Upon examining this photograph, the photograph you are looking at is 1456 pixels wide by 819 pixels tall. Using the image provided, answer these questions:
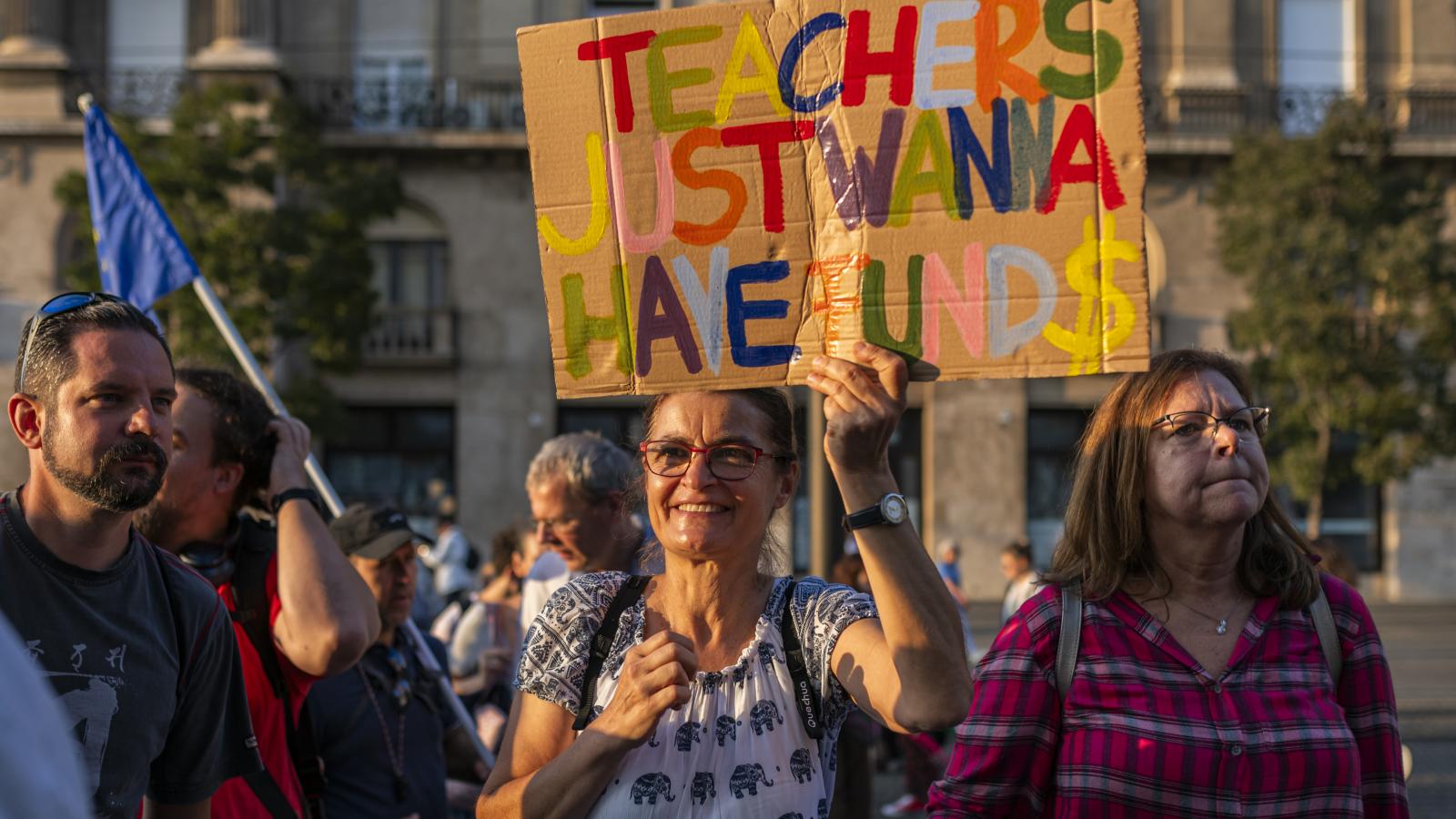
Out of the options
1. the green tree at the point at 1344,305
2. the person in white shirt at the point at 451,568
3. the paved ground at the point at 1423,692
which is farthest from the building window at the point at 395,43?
the green tree at the point at 1344,305

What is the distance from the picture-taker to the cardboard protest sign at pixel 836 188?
250cm

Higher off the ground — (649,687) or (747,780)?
(649,687)

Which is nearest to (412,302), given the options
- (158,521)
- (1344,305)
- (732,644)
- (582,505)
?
(1344,305)

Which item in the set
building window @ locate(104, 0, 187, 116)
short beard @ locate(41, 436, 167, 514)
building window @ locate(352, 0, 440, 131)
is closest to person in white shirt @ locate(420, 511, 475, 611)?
short beard @ locate(41, 436, 167, 514)

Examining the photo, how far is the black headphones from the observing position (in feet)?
11.2

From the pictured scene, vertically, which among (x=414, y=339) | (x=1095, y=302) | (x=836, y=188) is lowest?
(x=1095, y=302)

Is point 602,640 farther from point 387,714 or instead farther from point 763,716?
point 387,714

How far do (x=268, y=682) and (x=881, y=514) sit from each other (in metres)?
1.69

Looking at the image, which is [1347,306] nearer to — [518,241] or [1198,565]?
[518,241]

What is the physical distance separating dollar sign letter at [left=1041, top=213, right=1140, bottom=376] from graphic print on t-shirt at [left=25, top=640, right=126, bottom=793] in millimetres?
1728

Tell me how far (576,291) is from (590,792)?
0.92m

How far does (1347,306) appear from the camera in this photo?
70.7 feet

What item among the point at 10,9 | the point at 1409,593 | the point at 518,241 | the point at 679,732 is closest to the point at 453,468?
the point at 518,241

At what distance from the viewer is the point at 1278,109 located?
2586 cm
